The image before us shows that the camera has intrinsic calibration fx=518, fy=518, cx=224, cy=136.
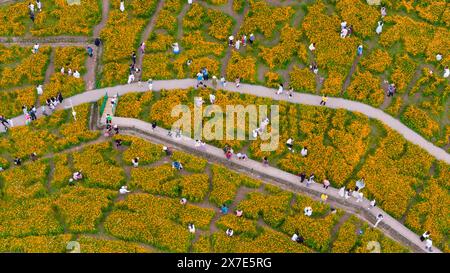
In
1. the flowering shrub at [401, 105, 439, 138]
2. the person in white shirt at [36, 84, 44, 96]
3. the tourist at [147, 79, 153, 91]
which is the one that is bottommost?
the flowering shrub at [401, 105, 439, 138]

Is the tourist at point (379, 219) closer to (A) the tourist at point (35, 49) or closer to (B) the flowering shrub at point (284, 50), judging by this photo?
(B) the flowering shrub at point (284, 50)

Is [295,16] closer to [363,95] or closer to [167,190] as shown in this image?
[363,95]

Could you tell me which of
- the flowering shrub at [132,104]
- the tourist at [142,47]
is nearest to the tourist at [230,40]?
the tourist at [142,47]

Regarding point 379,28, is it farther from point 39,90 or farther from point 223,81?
point 39,90

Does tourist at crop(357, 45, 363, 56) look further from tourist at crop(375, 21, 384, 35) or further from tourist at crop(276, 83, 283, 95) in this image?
tourist at crop(276, 83, 283, 95)

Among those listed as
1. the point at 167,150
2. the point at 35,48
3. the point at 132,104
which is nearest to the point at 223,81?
the point at 132,104

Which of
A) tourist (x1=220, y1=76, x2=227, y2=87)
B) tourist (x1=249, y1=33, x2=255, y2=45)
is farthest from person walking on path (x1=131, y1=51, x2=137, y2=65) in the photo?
tourist (x1=249, y1=33, x2=255, y2=45)
